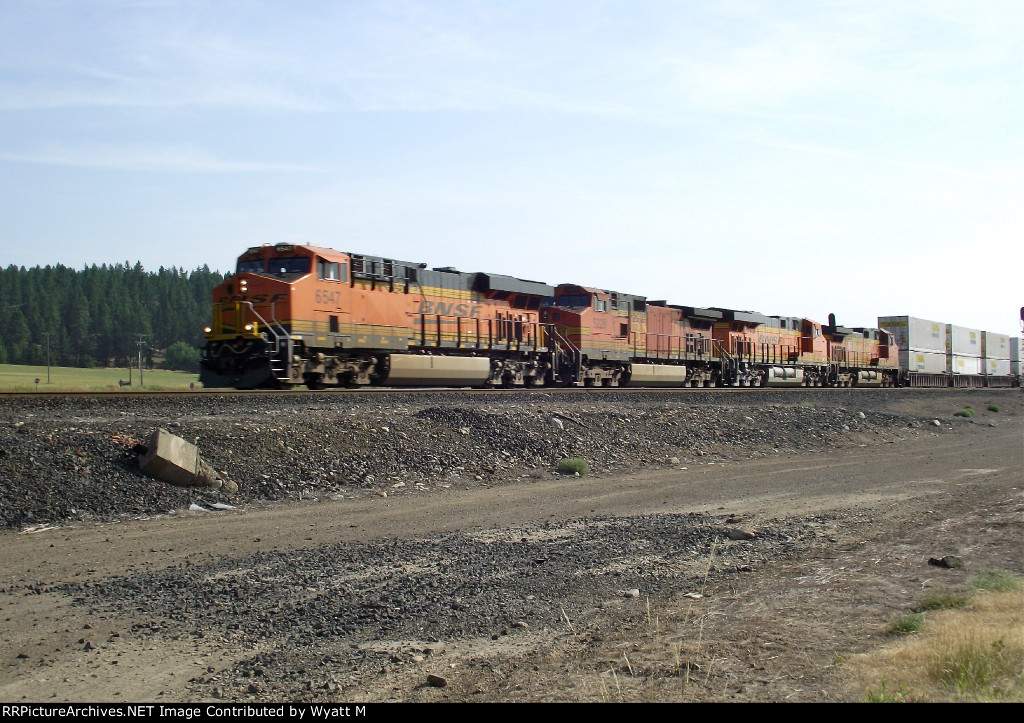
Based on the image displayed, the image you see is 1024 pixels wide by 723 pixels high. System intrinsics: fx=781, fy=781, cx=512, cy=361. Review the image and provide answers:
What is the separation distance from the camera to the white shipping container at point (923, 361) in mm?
51875

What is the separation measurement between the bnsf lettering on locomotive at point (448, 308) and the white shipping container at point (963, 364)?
1785 inches

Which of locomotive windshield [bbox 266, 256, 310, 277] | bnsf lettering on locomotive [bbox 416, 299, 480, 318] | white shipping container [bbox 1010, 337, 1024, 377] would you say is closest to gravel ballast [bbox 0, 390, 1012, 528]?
locomotive windshield [bbox 266, 256, 310, 277]

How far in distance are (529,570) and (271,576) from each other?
7.07 ft

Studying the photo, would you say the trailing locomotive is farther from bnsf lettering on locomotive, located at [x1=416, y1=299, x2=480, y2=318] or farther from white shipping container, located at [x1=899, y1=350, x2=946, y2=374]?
white shipping container, located at [x1=899, y1=350, x2=946, y2=374]

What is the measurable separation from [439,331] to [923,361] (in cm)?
4280

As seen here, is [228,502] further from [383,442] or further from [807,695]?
[807,695]

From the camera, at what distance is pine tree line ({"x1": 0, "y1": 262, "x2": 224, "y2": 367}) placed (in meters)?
108

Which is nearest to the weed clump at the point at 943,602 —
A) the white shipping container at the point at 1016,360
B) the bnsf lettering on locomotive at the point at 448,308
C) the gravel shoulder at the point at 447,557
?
the gravel shoulder at the point at 447,557

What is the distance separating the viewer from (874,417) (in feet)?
78.1

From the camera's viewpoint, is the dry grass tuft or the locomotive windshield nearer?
the dry grass tuft

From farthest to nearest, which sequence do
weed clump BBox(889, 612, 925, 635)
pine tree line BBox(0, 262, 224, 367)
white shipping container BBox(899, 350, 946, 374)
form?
pine tree line BBox(0, 262, 224, 367) < white shipping container BBox(899, 350, 946, 374) < weed clump BBox(889, 612, 925, 635)

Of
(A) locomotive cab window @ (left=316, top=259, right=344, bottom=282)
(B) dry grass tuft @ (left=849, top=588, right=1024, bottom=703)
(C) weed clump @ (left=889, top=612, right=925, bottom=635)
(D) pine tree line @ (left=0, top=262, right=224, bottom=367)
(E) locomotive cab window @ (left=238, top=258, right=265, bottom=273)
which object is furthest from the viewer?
(D) pine tree line @ (left=0, top=262, right=224, bottom=367)

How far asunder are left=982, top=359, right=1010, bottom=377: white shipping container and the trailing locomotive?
33106 millimetres
